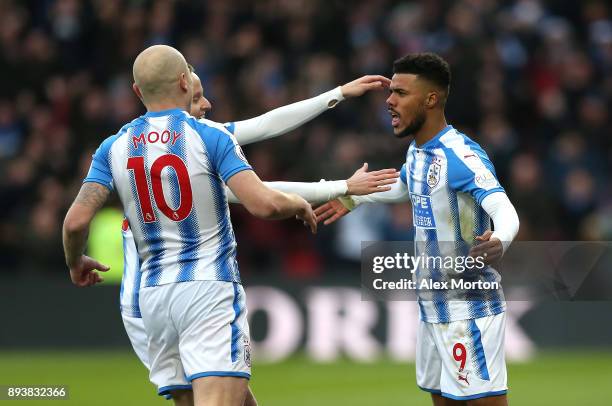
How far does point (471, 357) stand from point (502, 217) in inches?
33.6

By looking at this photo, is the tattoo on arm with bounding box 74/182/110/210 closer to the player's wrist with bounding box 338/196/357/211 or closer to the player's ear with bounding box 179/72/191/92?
the player's ear with bounding box 179/72/191/92

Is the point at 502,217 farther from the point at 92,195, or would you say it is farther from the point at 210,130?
the point at 92,195

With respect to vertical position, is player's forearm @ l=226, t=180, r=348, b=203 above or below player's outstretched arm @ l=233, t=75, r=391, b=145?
below

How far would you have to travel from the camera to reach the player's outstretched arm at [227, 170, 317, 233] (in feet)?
20.1

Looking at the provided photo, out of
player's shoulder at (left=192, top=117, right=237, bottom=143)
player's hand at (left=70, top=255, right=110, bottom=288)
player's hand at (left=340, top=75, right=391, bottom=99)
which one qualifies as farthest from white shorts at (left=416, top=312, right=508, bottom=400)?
player's hand at (left=70, top=255, right=110, bottom=288)

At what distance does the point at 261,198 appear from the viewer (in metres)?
6.14

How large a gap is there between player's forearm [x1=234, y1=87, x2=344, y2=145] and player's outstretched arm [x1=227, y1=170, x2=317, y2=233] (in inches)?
58.4

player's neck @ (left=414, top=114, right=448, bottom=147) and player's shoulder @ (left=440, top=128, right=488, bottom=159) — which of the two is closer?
player's shoulder @ (left=440, top=128, right=488, bottom=159)

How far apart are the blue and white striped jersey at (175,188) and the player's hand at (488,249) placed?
1.24 meters

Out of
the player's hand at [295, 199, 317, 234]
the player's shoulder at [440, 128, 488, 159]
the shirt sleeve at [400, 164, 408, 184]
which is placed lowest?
the player's hand at [295, 199, 317, 234]

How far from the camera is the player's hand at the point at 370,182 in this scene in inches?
286

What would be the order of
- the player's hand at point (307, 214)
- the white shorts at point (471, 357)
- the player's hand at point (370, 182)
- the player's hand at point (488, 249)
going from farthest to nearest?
the player's hand at point (370, 182), the white shorts at point (471, 357), the player's hand at point (488, 249), the player's hand at point (307, 214)

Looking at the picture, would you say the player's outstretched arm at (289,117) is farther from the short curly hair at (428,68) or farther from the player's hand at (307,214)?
the player's hand at (307,214)

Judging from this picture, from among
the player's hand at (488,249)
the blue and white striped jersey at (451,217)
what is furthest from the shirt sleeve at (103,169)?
the player's hand at (488,249)
